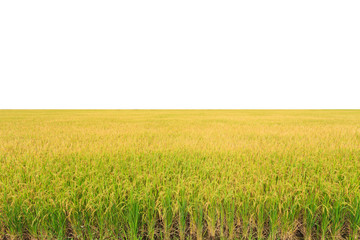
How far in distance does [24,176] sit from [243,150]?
4019mm

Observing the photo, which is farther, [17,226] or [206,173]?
[206,173]

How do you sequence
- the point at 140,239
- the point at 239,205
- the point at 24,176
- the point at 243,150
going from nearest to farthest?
the point at 140,239, the point at 239,205, the point at 24,176, the point at 243,150

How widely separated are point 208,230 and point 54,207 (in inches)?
62.6

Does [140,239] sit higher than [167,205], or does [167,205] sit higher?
[167,205]

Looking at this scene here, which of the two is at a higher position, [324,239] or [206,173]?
[206,173]

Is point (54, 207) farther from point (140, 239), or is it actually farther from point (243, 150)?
point (243, 150)

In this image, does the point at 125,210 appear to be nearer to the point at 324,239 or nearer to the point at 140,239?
the point at 140,239

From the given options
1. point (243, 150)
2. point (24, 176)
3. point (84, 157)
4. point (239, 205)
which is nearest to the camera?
point (239, 205)

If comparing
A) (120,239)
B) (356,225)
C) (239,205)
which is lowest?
(120,239)

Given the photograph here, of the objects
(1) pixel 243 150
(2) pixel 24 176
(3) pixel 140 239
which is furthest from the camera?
(1) pixel 243 150

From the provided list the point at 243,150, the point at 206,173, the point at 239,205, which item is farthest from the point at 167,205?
the point at 243,150

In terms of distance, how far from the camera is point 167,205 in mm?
1785

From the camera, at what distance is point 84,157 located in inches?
134

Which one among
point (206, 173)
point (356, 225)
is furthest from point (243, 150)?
point (356, 225)
